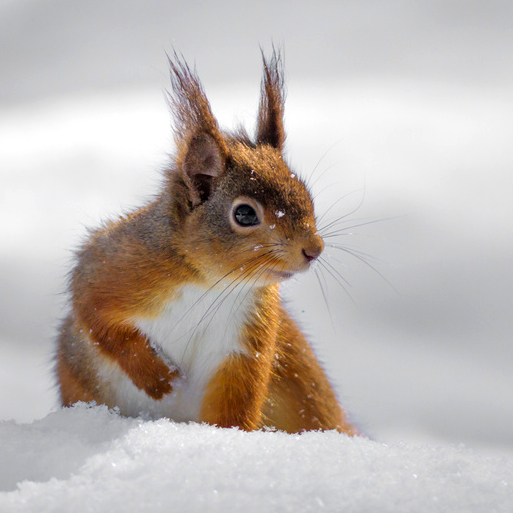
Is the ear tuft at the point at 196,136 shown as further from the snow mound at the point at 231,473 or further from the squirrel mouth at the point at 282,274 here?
the snow mound at the point at 231,473

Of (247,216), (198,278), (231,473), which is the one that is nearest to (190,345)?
(198,278)

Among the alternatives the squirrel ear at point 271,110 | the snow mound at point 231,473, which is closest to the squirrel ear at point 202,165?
the squirrel ear at point 271,110

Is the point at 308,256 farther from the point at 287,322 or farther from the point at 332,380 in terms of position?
the point at 332,380

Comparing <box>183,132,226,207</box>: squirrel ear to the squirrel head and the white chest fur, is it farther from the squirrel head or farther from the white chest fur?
the white chest fur

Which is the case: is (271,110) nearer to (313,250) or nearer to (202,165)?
(202,165)

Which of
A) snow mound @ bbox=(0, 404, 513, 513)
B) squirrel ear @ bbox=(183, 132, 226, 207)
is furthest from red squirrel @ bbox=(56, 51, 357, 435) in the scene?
snow mound @ bbox=(0, 404, 513, 513)

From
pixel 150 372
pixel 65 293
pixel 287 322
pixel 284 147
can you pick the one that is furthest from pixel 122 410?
pixel 284 147
